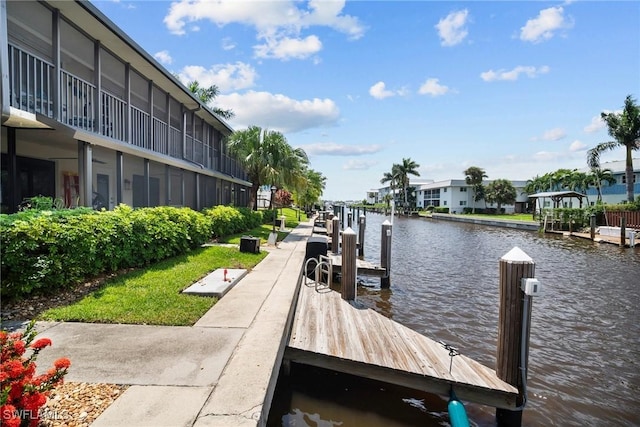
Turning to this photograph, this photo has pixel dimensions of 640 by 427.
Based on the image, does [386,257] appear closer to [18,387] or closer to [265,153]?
[18,387]

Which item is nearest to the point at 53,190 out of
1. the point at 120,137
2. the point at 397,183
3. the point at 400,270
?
the point at 120,137

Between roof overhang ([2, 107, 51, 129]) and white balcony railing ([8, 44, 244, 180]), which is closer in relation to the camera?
roof overhang ([2, 107, 51, 129])

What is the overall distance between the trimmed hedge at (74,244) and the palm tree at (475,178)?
65480 millimetres

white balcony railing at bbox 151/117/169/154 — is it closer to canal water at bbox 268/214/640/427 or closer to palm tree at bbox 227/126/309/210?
palm tree at bbox 227/126/309/210

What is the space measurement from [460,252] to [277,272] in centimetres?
1414

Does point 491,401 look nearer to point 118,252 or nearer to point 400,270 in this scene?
point 118,252

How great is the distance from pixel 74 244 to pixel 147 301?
59.7 inches

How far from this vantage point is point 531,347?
7410 mm

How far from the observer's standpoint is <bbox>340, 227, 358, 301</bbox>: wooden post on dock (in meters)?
7.95

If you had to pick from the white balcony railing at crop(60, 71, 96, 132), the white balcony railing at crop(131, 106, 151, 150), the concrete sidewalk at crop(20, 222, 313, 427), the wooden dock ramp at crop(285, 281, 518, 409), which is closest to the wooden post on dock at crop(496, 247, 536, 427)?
the wooden dock ramp at crop(285, 281, 518, 409)

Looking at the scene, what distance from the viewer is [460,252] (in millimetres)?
20609


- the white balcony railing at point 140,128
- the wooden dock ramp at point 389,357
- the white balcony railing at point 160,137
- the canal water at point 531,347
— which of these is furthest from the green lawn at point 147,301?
the white balcony railing at point 160,137

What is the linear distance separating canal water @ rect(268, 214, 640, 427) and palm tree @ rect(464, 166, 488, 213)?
53.4 meters

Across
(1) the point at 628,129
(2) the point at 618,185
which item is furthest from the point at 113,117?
(2) the point at 618,185
